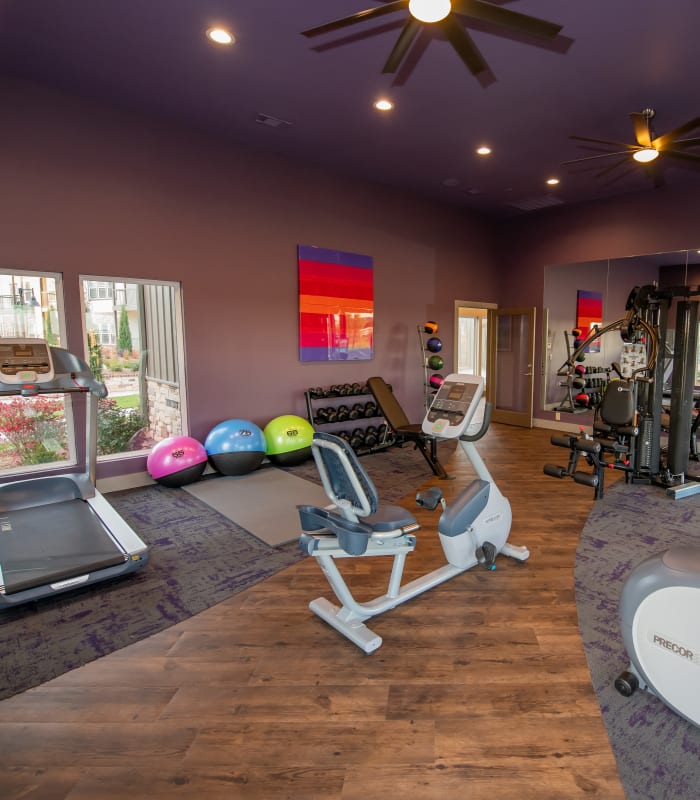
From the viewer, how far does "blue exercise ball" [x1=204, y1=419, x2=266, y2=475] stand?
15.5 ft

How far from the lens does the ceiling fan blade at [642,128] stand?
3748mm

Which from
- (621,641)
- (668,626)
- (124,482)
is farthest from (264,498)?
(668,626)

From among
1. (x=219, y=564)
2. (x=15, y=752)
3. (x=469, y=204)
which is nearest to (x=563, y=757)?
(x=15, y=752)

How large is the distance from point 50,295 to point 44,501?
177 cm

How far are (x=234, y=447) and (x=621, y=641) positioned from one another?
3525 millimetres

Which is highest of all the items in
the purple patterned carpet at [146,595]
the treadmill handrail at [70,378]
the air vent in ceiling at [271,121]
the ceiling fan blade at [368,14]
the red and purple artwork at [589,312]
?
the air vent in ceiling at [271,121]

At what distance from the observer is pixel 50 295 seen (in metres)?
4.08

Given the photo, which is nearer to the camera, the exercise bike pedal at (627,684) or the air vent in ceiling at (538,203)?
the exercise bike pedal at (627,684)

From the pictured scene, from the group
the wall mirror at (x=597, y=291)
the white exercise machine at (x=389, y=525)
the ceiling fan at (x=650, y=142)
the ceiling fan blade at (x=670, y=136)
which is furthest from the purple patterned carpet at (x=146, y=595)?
the wall mirror at (x=597, y=291)

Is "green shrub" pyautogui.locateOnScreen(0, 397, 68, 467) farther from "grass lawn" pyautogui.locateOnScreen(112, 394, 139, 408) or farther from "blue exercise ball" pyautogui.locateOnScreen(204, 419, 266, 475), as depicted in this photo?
"blue exercise ball" pyautogui.locateOnScreen(204, 419, 266, 475)

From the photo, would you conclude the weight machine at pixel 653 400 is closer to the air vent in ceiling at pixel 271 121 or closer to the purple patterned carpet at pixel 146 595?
the purple patterned carpet at pixel 146 595

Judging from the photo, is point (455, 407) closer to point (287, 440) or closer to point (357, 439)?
point (287, 440)

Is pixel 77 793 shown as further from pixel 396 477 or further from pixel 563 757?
pixel 396 477

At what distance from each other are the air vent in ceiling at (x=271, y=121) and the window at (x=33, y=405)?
88.2 inches
